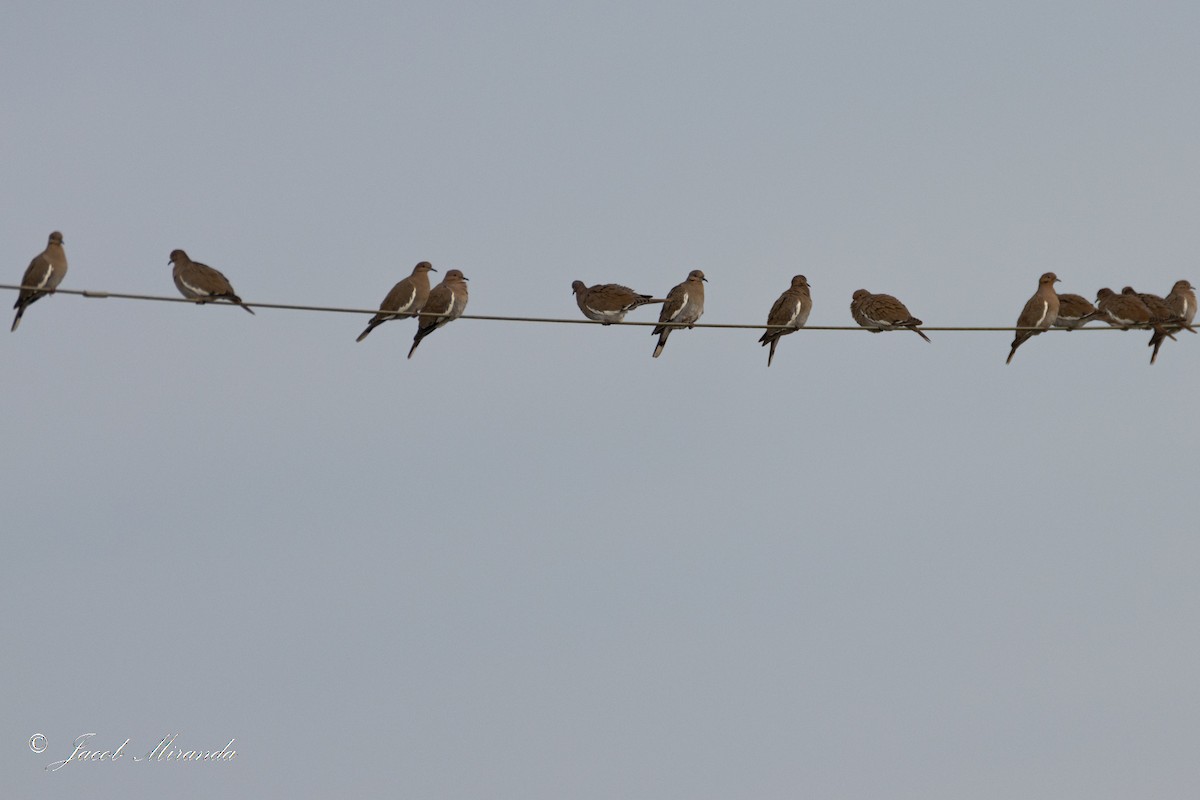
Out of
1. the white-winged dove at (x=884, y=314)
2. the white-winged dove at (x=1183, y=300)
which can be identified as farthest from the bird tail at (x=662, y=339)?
the white-winged dove at (x=1183, y=300)

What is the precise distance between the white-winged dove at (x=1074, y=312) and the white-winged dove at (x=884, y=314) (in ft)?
6.73

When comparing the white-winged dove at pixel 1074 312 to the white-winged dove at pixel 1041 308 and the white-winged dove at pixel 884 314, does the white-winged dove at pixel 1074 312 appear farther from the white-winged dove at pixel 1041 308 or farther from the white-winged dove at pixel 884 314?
the white-winged dove at pixel 884 314

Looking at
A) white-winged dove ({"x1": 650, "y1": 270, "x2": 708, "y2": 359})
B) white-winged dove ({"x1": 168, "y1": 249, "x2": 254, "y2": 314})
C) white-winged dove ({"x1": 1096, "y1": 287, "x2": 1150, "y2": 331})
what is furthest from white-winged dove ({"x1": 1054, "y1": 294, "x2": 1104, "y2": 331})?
white-winged dove ({"x1": 168, "y1": 249, "x2": 254, "y2": 314})

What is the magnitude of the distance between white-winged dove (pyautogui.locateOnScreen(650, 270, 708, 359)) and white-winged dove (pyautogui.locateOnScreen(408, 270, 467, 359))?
1985mm

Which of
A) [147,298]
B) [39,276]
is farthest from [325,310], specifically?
[39,276]

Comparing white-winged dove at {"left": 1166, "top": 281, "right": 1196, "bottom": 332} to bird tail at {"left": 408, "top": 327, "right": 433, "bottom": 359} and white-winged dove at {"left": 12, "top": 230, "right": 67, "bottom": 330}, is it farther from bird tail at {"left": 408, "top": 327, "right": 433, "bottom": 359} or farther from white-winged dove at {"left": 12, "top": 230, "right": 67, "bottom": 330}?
white-winged dove at {"left": 12, "top": 230, "right": 67, "bottom": 330}

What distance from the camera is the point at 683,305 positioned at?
60.1ft

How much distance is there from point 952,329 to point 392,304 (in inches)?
217

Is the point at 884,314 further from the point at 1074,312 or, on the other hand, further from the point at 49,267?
the point at 49,267

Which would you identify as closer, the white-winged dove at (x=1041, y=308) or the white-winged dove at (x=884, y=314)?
the white-winged dove at (x=884, y=314)

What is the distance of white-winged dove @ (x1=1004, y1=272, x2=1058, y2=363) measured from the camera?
61.7 ft

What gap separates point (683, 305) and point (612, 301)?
0.78 meters

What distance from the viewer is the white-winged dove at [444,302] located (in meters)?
16.6

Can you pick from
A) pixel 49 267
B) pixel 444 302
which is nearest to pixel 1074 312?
pixel 444 302
